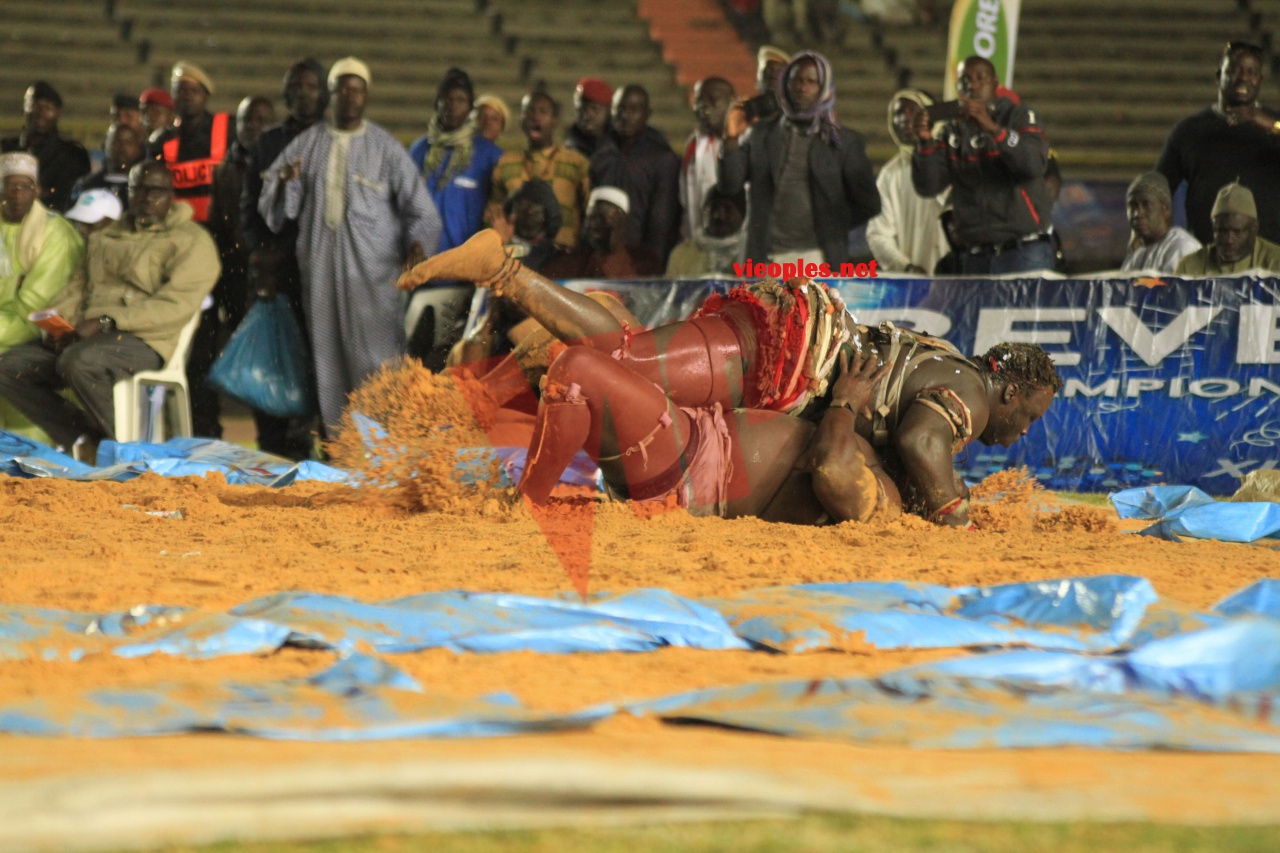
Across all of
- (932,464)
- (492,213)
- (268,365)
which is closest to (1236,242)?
(932,464)

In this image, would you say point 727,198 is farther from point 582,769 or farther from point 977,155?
point 582,769

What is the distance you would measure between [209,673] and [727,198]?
5.87 meters

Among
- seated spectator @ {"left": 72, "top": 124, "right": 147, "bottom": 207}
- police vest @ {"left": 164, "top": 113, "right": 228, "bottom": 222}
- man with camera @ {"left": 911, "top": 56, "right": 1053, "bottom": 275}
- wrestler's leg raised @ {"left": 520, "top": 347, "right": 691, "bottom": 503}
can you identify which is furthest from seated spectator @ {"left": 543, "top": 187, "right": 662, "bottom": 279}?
wrestler's leg raised @ {"left": 520, "top": 347, "right": 691, "bottom": 503}

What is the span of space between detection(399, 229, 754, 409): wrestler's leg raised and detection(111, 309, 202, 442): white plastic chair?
11.8ft

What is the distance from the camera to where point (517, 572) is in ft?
11.8

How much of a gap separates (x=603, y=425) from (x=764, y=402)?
0.79 m

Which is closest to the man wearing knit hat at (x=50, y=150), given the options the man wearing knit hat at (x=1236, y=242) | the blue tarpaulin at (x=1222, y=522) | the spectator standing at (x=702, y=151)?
the spectator standing at (x=702, y=151)

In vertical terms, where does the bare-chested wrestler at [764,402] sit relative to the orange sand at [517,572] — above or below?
above

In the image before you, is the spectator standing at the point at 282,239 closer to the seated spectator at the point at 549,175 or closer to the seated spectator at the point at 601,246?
the seated spectator at the point at 549,175

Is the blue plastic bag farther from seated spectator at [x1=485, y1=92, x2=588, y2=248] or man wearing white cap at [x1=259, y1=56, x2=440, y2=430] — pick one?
seated spectator at [x1=485, y1=92, x2=588, y2=248]

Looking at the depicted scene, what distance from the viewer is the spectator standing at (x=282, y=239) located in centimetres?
803

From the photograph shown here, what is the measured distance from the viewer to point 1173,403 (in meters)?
6.91

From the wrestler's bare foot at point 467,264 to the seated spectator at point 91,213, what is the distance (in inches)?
194

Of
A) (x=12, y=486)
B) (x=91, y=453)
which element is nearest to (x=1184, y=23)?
(x=91, y=453)
